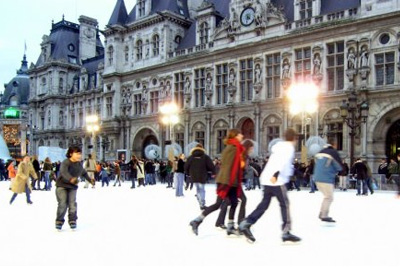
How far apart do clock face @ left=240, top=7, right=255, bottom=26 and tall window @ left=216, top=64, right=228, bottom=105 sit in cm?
347

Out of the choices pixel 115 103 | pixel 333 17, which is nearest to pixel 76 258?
pixel 333 17

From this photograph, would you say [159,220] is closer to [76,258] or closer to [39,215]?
[39,215]

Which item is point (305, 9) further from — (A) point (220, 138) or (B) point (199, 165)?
Result: (B) point (199, 165)

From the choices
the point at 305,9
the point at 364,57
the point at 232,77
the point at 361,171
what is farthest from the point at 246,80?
the point at 361,171

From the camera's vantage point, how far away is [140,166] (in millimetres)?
26125

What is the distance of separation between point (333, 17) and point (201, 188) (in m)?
21.3

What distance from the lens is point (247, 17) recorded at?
34.7m

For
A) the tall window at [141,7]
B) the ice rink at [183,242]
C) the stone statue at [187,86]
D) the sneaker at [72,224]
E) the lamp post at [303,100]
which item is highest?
the tall window at [141,7]

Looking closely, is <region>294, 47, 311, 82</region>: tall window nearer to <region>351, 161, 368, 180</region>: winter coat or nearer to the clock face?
the clock face

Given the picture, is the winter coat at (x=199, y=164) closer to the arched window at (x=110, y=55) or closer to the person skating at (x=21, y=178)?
the person skating at (x=21, y=178)

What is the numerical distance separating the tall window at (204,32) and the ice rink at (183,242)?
27.7 metres

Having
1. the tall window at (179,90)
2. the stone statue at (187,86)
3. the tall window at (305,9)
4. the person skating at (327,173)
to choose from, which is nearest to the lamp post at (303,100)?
the tall window at (305,9)

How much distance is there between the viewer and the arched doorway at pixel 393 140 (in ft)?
92.0

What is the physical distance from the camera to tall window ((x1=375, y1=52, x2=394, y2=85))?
27.6 meters
